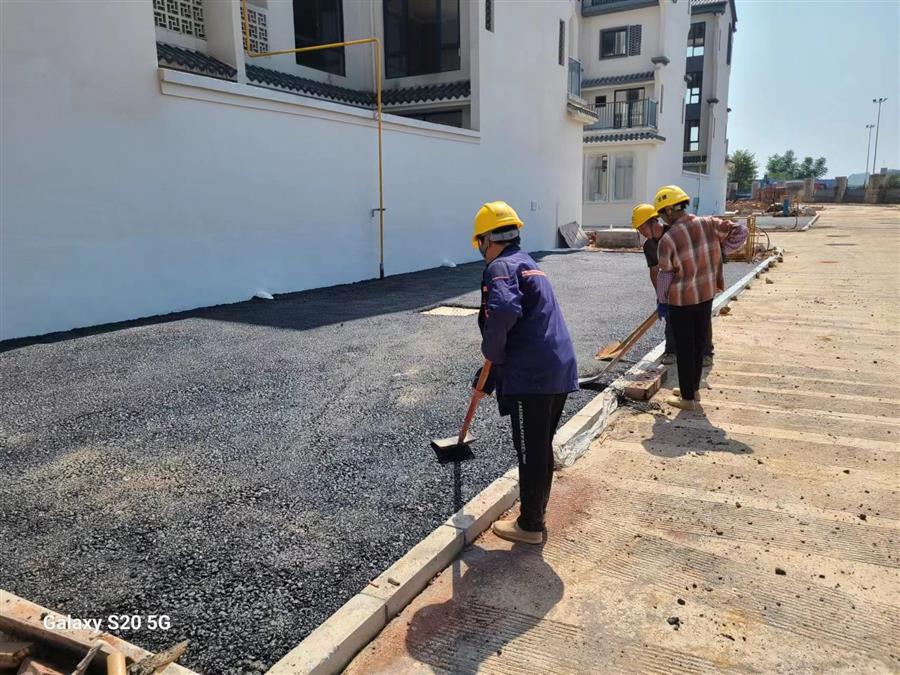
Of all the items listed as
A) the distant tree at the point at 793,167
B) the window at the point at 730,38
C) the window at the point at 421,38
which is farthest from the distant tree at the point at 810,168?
the window at the point at 421,38

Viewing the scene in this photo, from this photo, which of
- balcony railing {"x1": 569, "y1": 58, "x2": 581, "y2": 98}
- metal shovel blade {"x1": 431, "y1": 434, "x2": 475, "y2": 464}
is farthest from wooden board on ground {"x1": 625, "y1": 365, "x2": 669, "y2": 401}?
balcony railing {"x1": 569, "y1": 58, "x2": 581, "y2": 98}

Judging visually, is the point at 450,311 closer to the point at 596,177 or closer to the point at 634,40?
the point at 596,177

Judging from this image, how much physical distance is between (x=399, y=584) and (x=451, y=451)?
1422 mm

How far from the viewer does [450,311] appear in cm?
893

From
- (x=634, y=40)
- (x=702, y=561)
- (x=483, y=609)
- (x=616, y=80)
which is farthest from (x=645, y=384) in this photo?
(x=634, y=40)

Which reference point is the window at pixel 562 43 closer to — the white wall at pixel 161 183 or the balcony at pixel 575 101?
the balcony at pixel 575 101

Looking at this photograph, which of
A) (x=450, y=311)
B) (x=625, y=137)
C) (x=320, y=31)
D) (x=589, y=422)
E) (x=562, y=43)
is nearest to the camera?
(x=589, y=422)

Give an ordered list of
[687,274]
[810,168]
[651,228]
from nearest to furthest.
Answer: [687,274] < [651,228] < [810,168]

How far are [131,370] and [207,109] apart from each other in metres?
4.69

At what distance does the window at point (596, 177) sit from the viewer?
28922mm

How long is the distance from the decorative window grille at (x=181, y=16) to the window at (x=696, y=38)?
34930 mm

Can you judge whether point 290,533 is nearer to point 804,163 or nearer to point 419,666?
point 419,666

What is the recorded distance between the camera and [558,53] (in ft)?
63.8

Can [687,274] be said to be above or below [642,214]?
below
